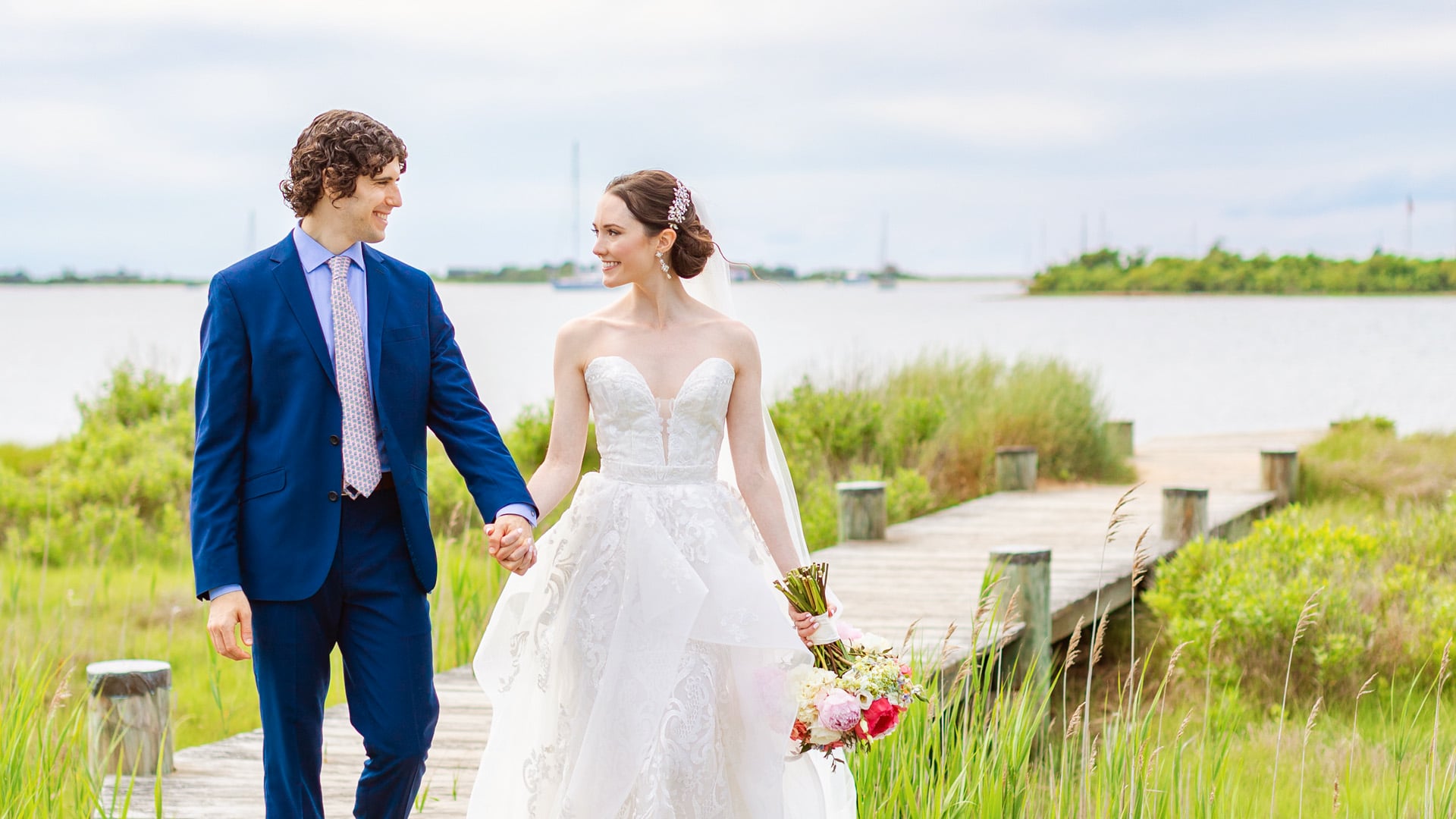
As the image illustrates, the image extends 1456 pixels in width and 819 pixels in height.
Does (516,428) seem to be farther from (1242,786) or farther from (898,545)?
(1242,786)

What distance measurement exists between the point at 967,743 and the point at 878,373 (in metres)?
11.4

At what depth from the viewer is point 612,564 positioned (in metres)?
3.31

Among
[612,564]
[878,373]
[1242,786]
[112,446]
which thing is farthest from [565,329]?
[878,373]

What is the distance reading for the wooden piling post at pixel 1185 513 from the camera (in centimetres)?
874

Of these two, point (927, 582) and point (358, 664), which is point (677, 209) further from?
point (927, 582)

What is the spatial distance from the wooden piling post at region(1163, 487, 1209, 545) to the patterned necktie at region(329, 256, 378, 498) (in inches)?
268

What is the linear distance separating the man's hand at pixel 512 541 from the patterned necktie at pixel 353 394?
29cm

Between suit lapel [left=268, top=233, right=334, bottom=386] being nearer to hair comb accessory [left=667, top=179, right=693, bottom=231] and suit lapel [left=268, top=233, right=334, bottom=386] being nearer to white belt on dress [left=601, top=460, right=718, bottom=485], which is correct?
white belt on dress [left=601, top=460, right=718, bottom=485]

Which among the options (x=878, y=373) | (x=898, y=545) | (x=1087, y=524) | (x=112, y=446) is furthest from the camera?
(x=878, y=373)

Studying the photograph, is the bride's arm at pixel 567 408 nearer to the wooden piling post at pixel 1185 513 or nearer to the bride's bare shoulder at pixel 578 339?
the bride's bare shoulder at pixel 578 339

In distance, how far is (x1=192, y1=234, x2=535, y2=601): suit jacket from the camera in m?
2.84

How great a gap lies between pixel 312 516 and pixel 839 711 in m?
1.21

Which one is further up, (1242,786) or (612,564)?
(612,564)
